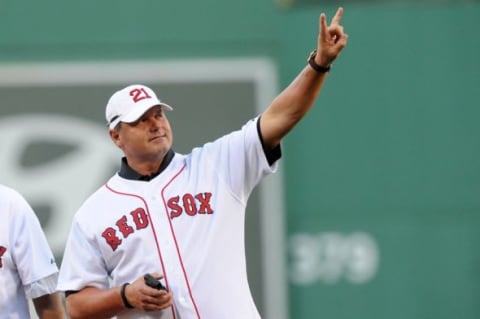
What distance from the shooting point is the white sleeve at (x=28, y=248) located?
416 centimetres

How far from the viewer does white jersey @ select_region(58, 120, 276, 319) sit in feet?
13.0

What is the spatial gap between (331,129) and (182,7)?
1038mm

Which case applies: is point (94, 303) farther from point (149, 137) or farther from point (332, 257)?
point (332, 257)

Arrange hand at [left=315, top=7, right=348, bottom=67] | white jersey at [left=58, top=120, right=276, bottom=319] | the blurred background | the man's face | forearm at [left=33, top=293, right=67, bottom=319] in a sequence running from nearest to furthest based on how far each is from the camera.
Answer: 1. hand at [left=315, top=7, right=348, bottom=67]
2. white jersey at [left=58, top=120, right=276, bottom=319]
3. the man's face
4. forearm at [left=33, top=293, right=67, bottom=319]
5. the blurred background

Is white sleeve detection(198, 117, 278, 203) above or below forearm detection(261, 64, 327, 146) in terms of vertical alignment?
Result: below

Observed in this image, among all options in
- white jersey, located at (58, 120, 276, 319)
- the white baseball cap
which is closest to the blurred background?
the white baseball cap

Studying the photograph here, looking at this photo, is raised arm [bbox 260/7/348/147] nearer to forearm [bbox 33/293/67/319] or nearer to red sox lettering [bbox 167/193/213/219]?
red sox lettering [bbox 167/193/213/219]

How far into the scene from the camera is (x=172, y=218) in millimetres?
4035

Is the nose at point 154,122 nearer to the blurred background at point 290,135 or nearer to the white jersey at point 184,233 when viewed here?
the white jersey at point 184,233

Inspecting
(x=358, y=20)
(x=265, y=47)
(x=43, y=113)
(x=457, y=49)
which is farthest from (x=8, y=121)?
(x=457, y=49)

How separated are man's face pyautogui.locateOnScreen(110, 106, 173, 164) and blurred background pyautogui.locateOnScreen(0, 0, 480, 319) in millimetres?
2970

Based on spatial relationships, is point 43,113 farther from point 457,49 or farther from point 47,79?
point 457,49

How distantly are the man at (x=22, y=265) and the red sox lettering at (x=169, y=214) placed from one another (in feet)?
A: 0.86

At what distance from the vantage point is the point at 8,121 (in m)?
7.20
